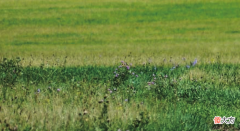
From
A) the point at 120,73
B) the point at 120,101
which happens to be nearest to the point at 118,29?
the point at 120,73

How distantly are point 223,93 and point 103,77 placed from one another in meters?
2.84

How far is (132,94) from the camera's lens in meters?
7.59

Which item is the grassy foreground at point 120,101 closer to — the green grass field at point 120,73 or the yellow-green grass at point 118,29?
the green grass field at point 120,73

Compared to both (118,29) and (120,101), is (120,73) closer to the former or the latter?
(120,101)

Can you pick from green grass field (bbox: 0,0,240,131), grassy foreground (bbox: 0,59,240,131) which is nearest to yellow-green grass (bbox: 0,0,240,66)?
green grass field (bbox: 0,0,240,131)

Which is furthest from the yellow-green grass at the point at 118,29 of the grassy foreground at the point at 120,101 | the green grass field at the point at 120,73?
the grassy foreground at the point at 120,101

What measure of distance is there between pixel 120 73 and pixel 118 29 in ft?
48.5

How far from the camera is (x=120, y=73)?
9.03 metres

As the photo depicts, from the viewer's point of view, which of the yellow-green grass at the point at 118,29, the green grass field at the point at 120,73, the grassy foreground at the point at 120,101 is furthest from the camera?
the yellow-green grass at the point at 118,29

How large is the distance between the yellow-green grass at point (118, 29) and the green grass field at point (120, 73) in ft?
0.18

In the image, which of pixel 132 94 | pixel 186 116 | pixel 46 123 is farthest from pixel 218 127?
pixel 46 123

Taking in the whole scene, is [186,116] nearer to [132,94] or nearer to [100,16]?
[132,94]

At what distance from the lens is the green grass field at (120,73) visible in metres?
5.84

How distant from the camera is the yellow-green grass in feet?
53.6
